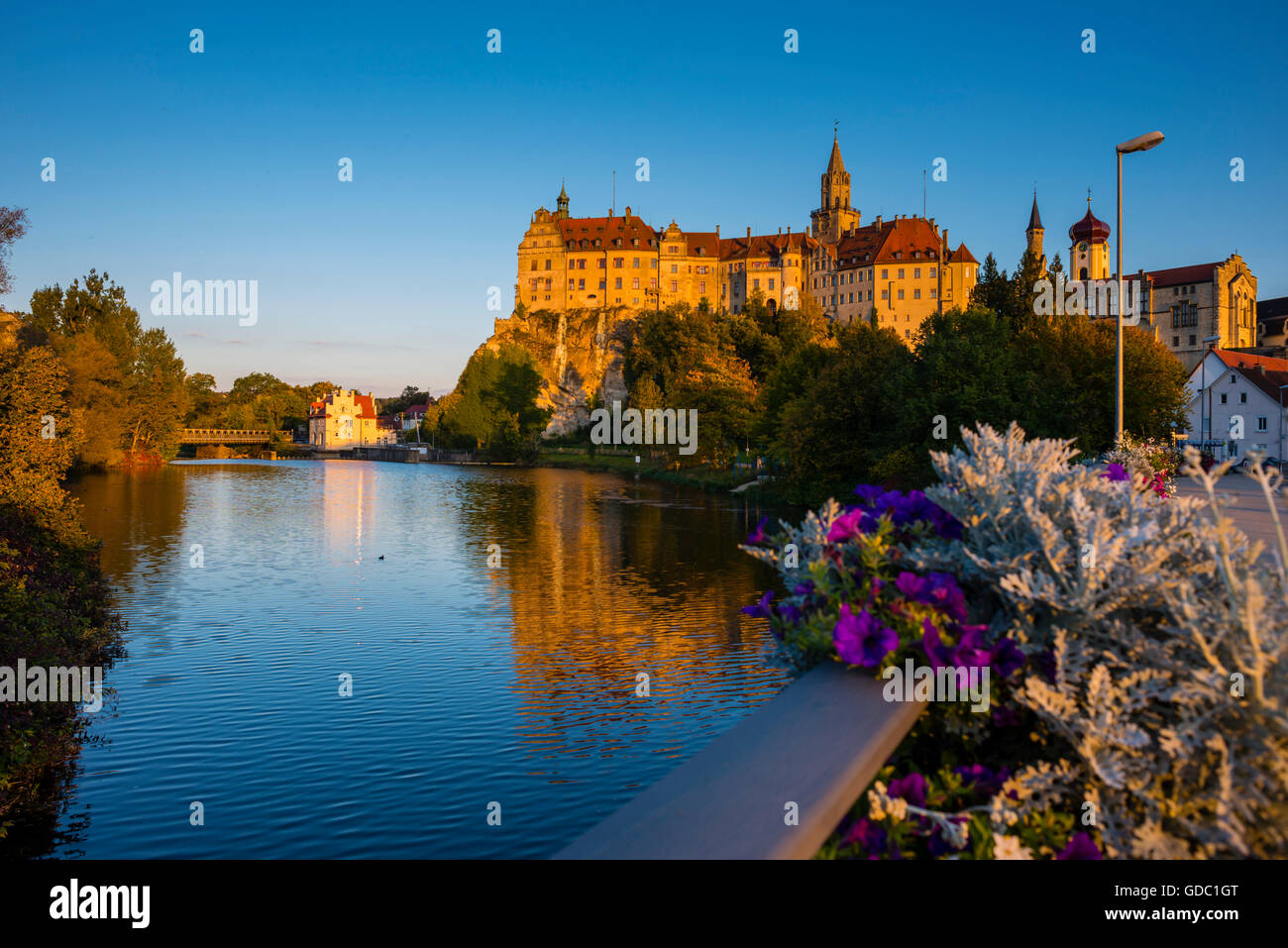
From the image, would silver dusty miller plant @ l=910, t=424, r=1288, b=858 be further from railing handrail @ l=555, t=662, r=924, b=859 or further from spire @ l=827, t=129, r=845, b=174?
spire @ l=827, t=129, r=845, b=174

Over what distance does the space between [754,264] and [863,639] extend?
144 m

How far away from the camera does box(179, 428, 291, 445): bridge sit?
5379 inches

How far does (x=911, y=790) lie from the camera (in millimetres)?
4027

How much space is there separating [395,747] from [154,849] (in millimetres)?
3606

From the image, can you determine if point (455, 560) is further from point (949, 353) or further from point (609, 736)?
point (949, 353)

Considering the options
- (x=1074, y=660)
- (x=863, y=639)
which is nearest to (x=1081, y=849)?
(x=1074, y=660)

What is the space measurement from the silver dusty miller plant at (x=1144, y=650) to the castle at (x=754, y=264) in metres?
135

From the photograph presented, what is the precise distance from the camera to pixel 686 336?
98312mm

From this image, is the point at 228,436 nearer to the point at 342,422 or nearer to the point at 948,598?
the point at 342,422

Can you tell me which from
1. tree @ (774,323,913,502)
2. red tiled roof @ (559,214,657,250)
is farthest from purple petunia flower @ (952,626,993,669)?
red tiled roof @ (559,214,657,250)

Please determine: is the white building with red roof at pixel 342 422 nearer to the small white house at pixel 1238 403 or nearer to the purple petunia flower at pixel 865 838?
the small white house at pixel 1238 403

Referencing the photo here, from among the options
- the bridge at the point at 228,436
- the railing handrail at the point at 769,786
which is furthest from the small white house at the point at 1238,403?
the bridge at the point at 228,436
